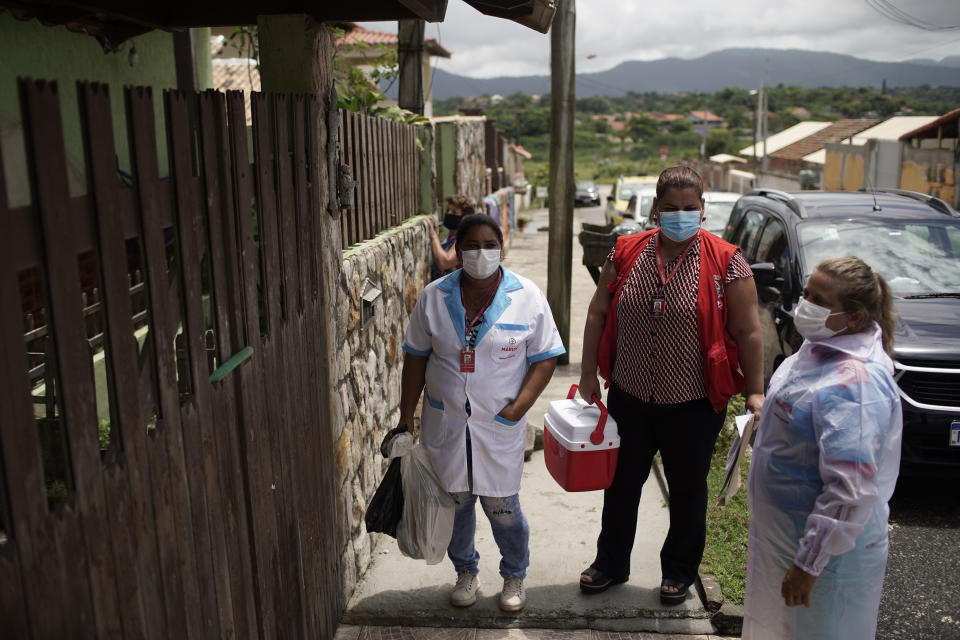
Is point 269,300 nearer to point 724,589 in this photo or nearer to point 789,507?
A: point 789,507

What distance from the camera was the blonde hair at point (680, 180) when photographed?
3.45 metres

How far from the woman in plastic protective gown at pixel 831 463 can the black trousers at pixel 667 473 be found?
0.73 metres

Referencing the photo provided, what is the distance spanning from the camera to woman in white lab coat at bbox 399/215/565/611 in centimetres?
341

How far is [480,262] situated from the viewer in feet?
11.2

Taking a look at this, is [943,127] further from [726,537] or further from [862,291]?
[862,291]

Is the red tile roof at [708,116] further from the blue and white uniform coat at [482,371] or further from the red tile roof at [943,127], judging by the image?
the blue and white uniform coat at [482,371]

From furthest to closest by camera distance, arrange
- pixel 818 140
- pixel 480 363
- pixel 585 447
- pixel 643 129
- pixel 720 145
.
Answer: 1. pixel 643 129
2. pixel 720 145
3. pixel 818 140
4. pixel 585 447
5. pixel 480 363

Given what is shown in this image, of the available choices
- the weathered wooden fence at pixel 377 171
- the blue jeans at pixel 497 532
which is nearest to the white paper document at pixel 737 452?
the blue jeans at pixel 497 532

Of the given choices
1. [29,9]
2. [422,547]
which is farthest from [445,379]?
[29,9]

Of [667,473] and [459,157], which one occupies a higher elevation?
[459,157]

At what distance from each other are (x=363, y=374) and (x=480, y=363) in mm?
1179

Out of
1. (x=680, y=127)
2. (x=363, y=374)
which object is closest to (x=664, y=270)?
(x=363, y=374)

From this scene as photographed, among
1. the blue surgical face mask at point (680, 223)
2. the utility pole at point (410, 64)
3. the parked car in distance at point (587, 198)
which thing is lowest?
the parked car in distance at point (587, 198)

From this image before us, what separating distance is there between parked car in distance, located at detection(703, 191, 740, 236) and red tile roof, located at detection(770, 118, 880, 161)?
2809 cm
